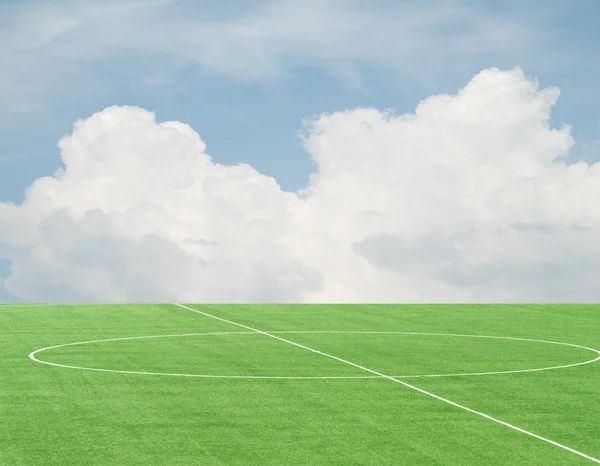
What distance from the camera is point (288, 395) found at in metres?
15.1

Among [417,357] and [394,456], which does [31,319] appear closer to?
[417,357]

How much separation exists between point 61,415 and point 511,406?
19.2ft

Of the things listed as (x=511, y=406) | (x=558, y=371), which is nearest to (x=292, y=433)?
(x=511, y=406)

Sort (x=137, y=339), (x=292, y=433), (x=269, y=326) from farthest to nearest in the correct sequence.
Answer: (x=269, y=326) < (x=137, y=339) < (x=292, y=433)

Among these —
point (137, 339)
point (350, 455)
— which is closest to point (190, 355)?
point (137, 339)

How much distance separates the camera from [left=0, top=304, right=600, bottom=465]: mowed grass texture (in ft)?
38.9

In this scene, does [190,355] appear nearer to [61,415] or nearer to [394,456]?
[61,415]

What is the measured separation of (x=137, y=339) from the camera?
21797 millimetres

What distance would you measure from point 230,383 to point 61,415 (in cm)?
313

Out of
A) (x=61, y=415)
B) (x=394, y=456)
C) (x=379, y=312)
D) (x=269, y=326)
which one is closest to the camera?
(x=394, y=456)

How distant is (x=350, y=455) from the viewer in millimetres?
11594

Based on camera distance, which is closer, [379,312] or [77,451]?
[77,451]

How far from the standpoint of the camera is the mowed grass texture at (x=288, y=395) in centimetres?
1187

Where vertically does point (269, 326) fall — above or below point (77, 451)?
above
